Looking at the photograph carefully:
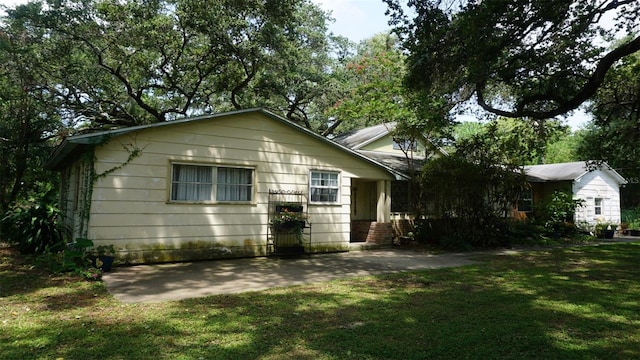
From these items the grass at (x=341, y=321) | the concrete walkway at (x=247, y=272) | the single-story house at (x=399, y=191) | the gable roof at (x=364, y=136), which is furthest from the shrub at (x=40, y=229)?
the gable roof at (x=364, y=136)

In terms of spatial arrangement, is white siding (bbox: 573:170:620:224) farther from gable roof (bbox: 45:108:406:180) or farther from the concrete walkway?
gable roof (bbox: 45:108:406:180)

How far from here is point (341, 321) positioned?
15.5 feet

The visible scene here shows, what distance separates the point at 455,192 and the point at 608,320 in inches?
317

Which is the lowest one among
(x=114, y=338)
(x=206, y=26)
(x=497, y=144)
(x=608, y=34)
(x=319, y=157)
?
(x=114, y=338)

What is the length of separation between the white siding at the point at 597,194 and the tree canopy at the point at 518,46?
41.4ft

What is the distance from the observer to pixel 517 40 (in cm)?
966

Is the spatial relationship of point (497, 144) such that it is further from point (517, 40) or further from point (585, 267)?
point (585, 267)

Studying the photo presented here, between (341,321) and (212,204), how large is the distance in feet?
19.6

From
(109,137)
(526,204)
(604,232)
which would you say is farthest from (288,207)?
(604,232)

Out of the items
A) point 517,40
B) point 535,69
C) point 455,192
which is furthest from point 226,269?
point 535,69

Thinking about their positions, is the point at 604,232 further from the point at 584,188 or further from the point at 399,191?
the point at 399,191

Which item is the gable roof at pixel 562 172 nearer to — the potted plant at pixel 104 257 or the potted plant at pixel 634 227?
the potted plant at pixel 634 227

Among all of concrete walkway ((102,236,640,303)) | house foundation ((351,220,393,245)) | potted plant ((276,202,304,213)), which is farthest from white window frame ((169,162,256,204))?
house foundation ((351,220,393,245))

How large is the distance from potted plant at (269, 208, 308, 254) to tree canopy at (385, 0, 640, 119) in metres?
5.05
